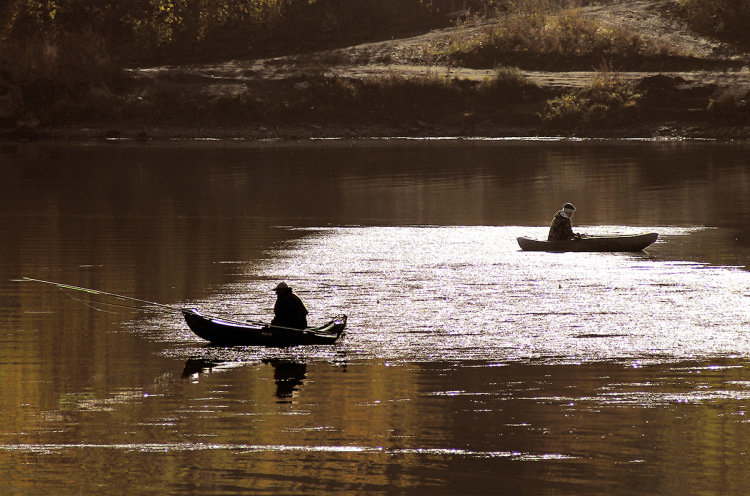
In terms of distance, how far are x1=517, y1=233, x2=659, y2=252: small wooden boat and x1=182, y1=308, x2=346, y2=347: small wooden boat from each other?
38.8 ft

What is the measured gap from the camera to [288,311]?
2105 cm

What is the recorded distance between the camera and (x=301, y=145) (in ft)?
230

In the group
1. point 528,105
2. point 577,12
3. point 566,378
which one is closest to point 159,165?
point 528,105

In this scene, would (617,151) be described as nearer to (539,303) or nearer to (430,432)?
(539,303)

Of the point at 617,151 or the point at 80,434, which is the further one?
the point at 617,151

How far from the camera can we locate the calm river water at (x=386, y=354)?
50.2ft

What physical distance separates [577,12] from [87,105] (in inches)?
1007

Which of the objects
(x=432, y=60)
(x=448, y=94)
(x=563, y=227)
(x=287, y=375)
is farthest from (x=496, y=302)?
(x=432, y=60)

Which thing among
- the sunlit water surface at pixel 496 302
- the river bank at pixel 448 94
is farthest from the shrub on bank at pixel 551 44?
the sunlit water surface at pixel 496 302

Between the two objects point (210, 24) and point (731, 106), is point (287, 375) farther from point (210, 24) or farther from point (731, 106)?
point (210, 24)

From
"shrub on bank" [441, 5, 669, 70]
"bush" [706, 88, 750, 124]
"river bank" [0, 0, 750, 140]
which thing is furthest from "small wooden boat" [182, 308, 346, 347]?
"shrub on bank" [441, 5, 669, 70]

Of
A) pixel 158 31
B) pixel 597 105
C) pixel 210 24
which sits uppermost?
pixel 210 24

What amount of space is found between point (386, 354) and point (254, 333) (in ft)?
6.38

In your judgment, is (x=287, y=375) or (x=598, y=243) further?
(x=598, y=243)
